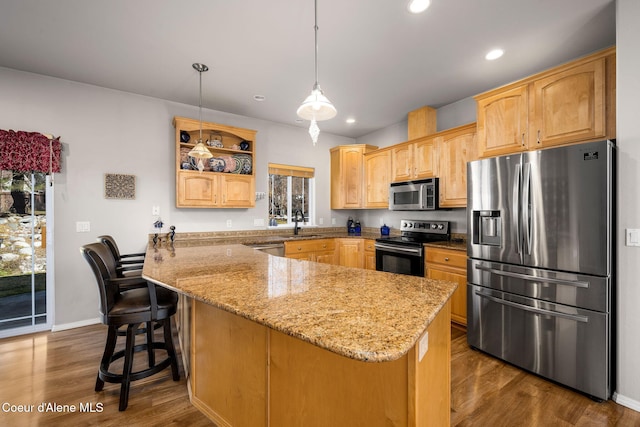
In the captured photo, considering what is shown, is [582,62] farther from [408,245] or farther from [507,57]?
[408,245]

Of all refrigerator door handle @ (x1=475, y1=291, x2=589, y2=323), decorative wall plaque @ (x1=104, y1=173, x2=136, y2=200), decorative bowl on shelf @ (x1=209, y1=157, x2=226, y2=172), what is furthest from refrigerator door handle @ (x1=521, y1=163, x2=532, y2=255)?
decorative wall plaque @ (x1=104, y1=173, x2=136, y2=200)

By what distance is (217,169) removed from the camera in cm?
388

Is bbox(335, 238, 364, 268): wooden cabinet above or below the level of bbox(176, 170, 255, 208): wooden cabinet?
below

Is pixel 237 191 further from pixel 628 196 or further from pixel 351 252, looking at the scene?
pixel 628 196

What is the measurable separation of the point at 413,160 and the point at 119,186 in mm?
3790

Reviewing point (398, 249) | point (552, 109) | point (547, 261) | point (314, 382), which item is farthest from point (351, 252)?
point (314, 382)

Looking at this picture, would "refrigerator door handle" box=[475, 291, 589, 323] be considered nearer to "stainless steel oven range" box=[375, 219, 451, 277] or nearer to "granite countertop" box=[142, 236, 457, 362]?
"stainless steel oven range" box=[375, 219, 451, 277]

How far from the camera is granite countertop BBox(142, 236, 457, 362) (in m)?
0.78

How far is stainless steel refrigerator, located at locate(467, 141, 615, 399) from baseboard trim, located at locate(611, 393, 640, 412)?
88mm

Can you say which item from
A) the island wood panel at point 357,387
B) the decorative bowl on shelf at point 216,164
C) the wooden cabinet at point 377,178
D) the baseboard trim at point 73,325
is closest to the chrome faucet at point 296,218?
the wooden cabinet at point 377,178

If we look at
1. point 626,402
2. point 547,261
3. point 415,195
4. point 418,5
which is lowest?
point 626,402

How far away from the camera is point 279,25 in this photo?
2.23m

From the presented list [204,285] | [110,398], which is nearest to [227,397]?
[204,285]

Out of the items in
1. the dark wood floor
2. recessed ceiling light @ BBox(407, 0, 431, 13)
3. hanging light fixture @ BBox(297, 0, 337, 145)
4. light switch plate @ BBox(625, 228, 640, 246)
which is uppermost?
recessed ceiling light @ BBox(407, 0, 431, 13)
